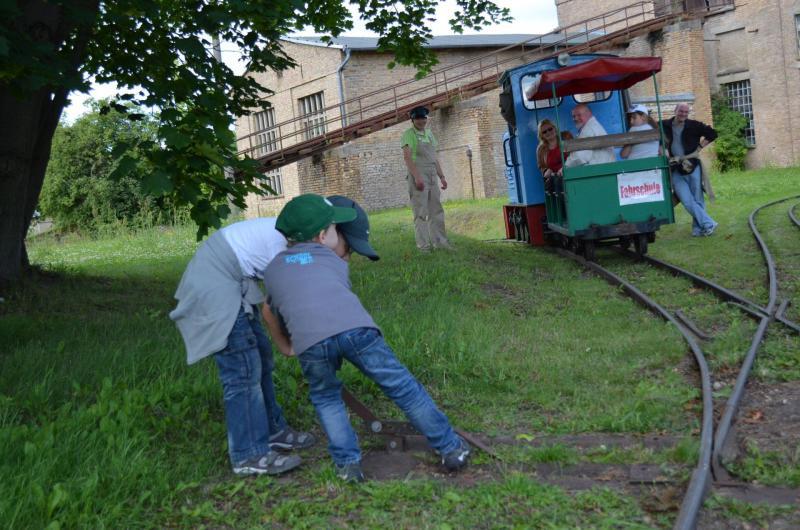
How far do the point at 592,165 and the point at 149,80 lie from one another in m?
6.17

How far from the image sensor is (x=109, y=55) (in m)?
9.56

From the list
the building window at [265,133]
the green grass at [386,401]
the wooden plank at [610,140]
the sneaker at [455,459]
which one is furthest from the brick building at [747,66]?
the sneaker at [455,459]

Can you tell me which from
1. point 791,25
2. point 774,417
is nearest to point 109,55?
point 774,417

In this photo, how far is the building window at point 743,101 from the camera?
115 ft

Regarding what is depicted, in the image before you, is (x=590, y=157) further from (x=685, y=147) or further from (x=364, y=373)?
(x=364, y=373)

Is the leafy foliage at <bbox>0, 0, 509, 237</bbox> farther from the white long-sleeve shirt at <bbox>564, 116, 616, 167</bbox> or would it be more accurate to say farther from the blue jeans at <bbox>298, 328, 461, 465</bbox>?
the white long-sleeve shirt at <bbox>564, 116, 616, 167</bbox>

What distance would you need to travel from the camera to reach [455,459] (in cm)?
474

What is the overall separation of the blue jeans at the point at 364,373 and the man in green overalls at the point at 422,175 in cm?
860

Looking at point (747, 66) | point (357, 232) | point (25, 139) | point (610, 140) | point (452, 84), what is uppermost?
point (452, 84)

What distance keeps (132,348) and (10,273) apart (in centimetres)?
438

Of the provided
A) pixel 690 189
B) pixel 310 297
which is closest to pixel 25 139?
pixel 310 297

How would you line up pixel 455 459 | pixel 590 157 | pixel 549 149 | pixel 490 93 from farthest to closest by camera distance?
pixel 490 93
pixel 549 149
pixel 590 157
pixel 455 459

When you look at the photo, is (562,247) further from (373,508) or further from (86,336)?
(373,508)

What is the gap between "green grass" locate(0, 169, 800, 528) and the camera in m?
4.27
